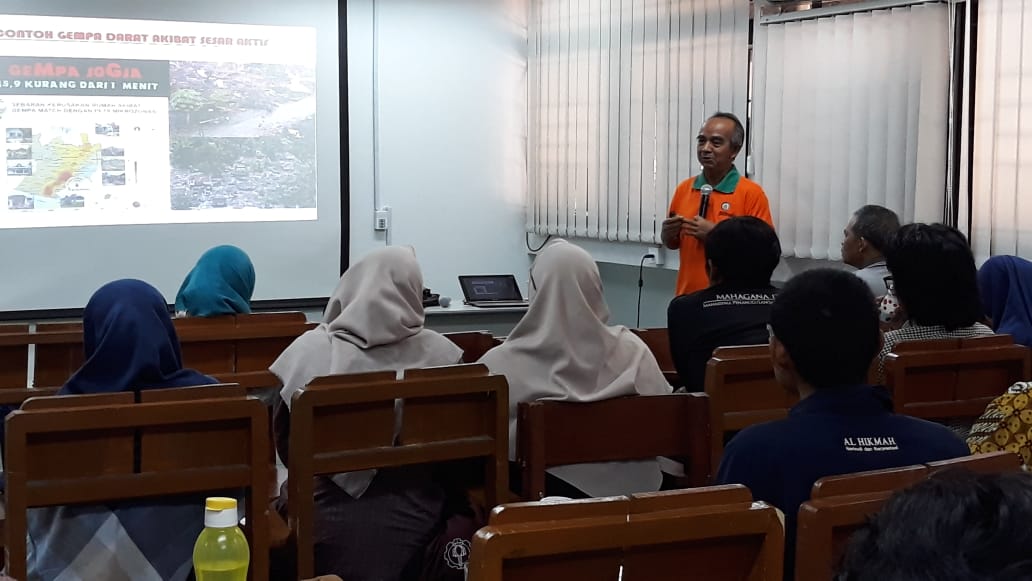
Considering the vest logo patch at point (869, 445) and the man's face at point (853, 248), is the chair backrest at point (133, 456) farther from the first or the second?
the man's face at point (853, 248)

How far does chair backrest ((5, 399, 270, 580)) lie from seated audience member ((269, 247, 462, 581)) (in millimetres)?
267

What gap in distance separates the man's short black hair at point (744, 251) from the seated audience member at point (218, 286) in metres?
1.93

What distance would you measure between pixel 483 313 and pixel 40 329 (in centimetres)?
301

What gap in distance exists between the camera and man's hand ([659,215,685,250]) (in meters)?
4.57

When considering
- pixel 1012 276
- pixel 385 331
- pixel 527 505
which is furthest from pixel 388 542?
pixel 1012 276

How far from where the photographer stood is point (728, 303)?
10.4ft

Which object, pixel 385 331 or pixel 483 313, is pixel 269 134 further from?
pixel 385 331

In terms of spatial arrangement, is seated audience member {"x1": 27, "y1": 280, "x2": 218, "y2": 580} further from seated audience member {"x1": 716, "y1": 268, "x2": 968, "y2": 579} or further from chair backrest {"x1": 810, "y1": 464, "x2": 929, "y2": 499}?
chair backrest {"x1": 810, "y1": 464, "x2": 929, "y2": 499}

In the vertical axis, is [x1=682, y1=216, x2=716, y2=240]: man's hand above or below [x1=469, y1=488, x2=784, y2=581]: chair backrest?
above

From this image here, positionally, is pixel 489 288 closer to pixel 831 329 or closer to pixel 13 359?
pixel 13 359

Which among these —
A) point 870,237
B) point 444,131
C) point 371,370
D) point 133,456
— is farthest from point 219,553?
point 444,131

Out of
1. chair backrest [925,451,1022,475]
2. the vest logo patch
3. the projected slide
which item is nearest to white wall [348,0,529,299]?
the projected slide

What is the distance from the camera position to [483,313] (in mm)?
6043

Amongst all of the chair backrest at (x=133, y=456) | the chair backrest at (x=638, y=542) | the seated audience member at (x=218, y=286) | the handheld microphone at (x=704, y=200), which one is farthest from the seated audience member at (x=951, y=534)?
the handheld microphone at (x=704, y=200)
